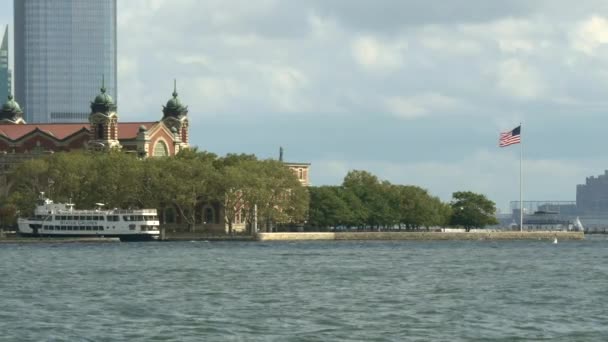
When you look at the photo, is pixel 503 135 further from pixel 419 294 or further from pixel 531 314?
pixel 531 314

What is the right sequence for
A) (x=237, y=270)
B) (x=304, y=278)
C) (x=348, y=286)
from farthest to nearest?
(x=237, y=270), (x=304, y=278), (x=348, y=286)

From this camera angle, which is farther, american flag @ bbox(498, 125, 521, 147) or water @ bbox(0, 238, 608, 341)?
american flag @ bbox(498, 125, 521, 147)

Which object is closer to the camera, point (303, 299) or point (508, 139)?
point (303, 299)

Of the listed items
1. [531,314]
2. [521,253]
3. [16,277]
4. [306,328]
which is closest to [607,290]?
[531,314]

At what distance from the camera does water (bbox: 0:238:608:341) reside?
74.7 meters

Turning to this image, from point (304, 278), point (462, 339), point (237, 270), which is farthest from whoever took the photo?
point (237, 270)

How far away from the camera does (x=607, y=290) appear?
3947 inches

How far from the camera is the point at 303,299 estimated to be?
9281 centimetres

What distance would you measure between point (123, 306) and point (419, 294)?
19.4 m

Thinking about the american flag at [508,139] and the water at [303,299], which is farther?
the american flag at [508,139]

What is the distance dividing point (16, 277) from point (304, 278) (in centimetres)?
2241

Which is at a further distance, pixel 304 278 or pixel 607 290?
pixel 304 278

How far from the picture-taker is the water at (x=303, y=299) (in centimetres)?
7469

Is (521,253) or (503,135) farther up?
(503,135)
